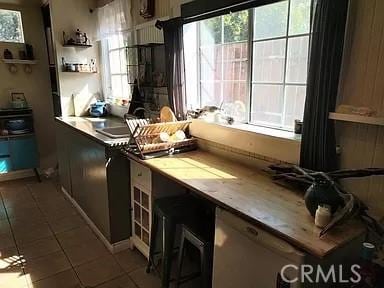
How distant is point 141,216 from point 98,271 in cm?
51

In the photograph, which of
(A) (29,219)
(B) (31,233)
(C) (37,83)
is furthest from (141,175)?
(C) (37,83)

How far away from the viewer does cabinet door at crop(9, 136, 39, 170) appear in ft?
12.6

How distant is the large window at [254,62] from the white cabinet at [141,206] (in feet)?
2.53

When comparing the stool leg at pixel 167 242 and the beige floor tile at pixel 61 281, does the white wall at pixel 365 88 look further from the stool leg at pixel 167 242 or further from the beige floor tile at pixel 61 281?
the beige floor tile at pixel 61 281

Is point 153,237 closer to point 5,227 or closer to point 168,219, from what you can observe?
point 168,219

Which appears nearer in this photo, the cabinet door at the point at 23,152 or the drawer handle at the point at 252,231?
the drawer handle at the point at 252,231

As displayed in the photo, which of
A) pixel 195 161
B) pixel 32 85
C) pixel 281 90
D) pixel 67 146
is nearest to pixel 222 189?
pixel 195 161

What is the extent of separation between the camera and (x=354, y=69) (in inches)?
51.6

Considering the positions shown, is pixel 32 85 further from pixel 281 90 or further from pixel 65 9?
pixel 281 90

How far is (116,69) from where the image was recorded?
362 cm

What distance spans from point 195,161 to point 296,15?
43.2 inches

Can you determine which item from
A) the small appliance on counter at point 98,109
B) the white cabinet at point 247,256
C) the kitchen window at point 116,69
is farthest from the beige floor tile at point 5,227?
the white cabinet at point 247,256

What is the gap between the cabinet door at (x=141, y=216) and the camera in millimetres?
2105

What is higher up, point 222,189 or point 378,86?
point 378,86
